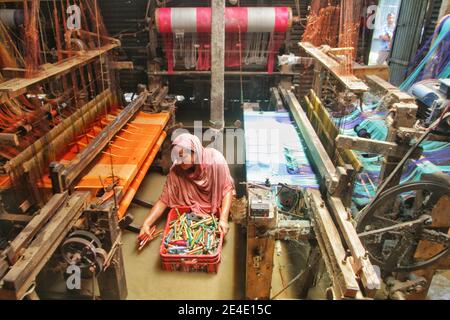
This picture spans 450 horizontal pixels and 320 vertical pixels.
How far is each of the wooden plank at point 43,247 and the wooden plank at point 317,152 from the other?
221cm

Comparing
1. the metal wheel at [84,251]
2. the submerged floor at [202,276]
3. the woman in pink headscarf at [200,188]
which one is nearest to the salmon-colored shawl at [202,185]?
the woman in pink headscarf at [200,188]

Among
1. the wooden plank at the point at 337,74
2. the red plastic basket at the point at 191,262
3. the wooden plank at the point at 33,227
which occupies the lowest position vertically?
the red plastic basket at the point at 191,262

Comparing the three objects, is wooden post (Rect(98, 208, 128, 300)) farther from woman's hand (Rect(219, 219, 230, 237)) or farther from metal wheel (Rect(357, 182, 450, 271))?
metal wheel (Rect(357, 182, 450, 271))

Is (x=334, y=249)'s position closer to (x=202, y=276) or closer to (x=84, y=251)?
(x=202, y=276)

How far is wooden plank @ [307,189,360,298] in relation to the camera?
211 centimetres

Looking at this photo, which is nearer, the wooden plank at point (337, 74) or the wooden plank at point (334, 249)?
the wooden plank at point (334, 249)

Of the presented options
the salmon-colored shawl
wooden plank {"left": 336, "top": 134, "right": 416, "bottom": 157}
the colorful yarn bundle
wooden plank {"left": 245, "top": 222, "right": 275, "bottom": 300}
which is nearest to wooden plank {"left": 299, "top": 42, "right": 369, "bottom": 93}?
wooden plank {"left": 336, "top": 134, "right": 416, "bottom": 157}

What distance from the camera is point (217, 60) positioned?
3967 millimetres

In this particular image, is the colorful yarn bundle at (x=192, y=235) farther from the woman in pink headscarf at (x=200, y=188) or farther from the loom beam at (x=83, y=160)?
the loom beam at (x=83, y=160)

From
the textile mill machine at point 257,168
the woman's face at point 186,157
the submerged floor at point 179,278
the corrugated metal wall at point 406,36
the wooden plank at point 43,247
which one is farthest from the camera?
the corrugated metal wall at point 406,36

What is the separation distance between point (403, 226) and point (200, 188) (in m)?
2.32

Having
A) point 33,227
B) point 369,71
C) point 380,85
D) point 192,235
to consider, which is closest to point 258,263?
point 192,235

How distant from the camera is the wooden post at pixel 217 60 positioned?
3703 millimetres

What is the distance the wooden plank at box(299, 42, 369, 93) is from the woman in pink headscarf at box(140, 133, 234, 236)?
168 cm
